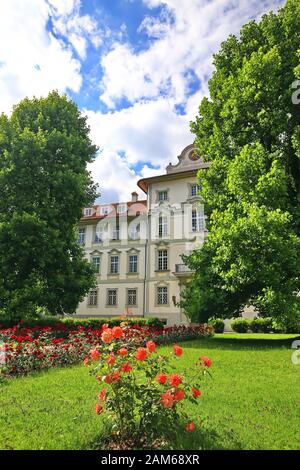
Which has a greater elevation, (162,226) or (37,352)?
(162,226)

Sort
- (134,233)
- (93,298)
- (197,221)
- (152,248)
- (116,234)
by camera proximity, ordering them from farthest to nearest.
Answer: (116,234) → (134,233) → (93,298) → (152,248) → (197,221)

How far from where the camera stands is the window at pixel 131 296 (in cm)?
3364

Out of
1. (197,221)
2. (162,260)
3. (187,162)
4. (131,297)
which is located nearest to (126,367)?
(197,221)

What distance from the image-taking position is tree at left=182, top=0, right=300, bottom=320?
1323 cm

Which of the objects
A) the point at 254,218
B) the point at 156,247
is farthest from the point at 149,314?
the point at 254,218

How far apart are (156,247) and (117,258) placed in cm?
488

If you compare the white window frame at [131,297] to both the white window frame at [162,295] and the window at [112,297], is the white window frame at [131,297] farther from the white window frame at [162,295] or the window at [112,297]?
the white window frame at [162,295]

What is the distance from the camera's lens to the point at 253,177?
14.8 metres

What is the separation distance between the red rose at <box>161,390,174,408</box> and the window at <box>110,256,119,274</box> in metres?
32.5

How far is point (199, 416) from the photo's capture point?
4.85 metres

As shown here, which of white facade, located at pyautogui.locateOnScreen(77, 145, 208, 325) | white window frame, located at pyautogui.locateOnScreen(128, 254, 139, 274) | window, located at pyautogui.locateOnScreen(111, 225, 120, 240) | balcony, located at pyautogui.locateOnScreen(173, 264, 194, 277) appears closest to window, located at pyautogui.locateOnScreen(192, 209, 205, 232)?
white facade, located at pyautogui.locateOnScreen(77, 145, 208, 325)

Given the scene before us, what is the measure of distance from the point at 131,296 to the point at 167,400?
3077 centimetres

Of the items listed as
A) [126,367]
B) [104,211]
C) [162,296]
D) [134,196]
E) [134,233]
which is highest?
[134,196]

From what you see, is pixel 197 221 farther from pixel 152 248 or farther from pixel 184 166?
pixel 184 166
